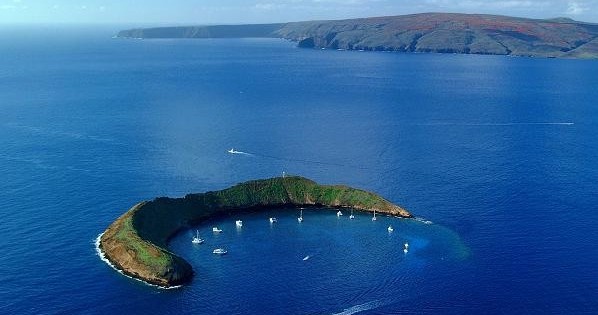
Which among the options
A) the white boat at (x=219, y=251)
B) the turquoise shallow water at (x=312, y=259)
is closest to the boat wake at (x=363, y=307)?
the turquoise shallow water at (x=312, y=259)

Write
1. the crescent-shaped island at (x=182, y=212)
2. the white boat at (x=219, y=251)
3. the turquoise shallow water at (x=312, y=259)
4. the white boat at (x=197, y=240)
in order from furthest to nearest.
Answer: the white boat at (x=197, y=240) < the white boat at (x=219, y=251) < the crescent-shaped island at (x=182, y=212) < the turquoise shallow water at (x=312, y=259)

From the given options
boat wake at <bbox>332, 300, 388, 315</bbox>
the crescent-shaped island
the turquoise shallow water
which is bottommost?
boat wake at <bbox>332, 300, 388, 315</bbox>

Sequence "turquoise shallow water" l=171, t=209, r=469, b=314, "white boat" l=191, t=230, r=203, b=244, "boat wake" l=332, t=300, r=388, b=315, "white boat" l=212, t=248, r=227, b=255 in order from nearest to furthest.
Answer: "boat wake" l=332, t=300, r=388, b=315, "turquoise shallow water" l=171, t=209, r=469, b=314, "white boat" l=212, t=248, r=227, b=255, "white boat" l=191, t=230, r=203, b=244

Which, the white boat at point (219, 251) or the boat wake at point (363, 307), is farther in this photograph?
the white boat at point (219, 251)

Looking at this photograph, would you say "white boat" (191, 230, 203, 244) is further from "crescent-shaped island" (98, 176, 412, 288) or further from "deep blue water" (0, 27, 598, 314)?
"crescent-shaped island" (98, 176, 412, 288)

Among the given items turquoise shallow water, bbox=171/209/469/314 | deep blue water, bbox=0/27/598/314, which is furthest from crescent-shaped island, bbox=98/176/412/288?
deep blue water, bbox=0/27/598/314

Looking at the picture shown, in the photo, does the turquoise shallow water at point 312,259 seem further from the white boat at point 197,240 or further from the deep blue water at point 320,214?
the white boat at point 197,240

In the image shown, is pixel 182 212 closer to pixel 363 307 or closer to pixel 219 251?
pixel 219 251

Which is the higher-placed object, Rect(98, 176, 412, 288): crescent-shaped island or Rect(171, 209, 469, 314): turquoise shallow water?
Rect(98, 176, 412, 288): crescent-shaped island

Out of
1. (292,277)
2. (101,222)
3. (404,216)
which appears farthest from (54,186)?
(404,216)

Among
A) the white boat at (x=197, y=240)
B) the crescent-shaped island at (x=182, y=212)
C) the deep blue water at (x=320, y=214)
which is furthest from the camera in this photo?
the white boat at (x=197, y=240)
